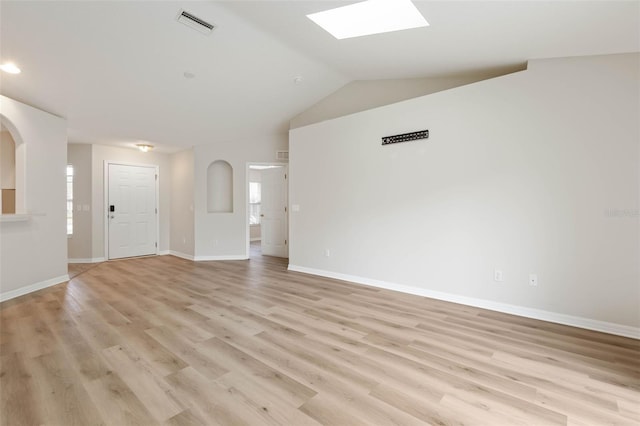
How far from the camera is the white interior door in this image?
696 centimetres

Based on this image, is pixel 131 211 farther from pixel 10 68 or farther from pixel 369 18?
pixel 369 18

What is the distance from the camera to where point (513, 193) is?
10.6ft

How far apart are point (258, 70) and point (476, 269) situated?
384cm

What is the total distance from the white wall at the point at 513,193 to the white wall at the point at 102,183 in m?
5.14

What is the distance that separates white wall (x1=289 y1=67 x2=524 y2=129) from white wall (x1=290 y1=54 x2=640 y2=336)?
0.98 feet

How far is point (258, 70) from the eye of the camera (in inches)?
157

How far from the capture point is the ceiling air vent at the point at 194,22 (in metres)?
2.80

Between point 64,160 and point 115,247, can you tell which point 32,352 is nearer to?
point 64,160

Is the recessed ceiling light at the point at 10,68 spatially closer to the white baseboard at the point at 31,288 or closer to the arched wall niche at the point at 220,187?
the white baseboard at the point at 31,288

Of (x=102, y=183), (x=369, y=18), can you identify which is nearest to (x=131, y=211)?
(x=102, y=183)

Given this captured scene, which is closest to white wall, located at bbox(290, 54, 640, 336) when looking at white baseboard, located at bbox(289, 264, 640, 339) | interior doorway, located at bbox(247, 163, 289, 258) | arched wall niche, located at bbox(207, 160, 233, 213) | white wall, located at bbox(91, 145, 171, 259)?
white baseboard, located at bbox(289, 264, 640, 339)

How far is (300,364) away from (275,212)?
518 cm

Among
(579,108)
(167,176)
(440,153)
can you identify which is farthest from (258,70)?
(167,176)

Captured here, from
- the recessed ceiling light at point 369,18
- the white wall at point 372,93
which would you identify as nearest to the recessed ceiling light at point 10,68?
the recessed ceiling light at point 369,18
